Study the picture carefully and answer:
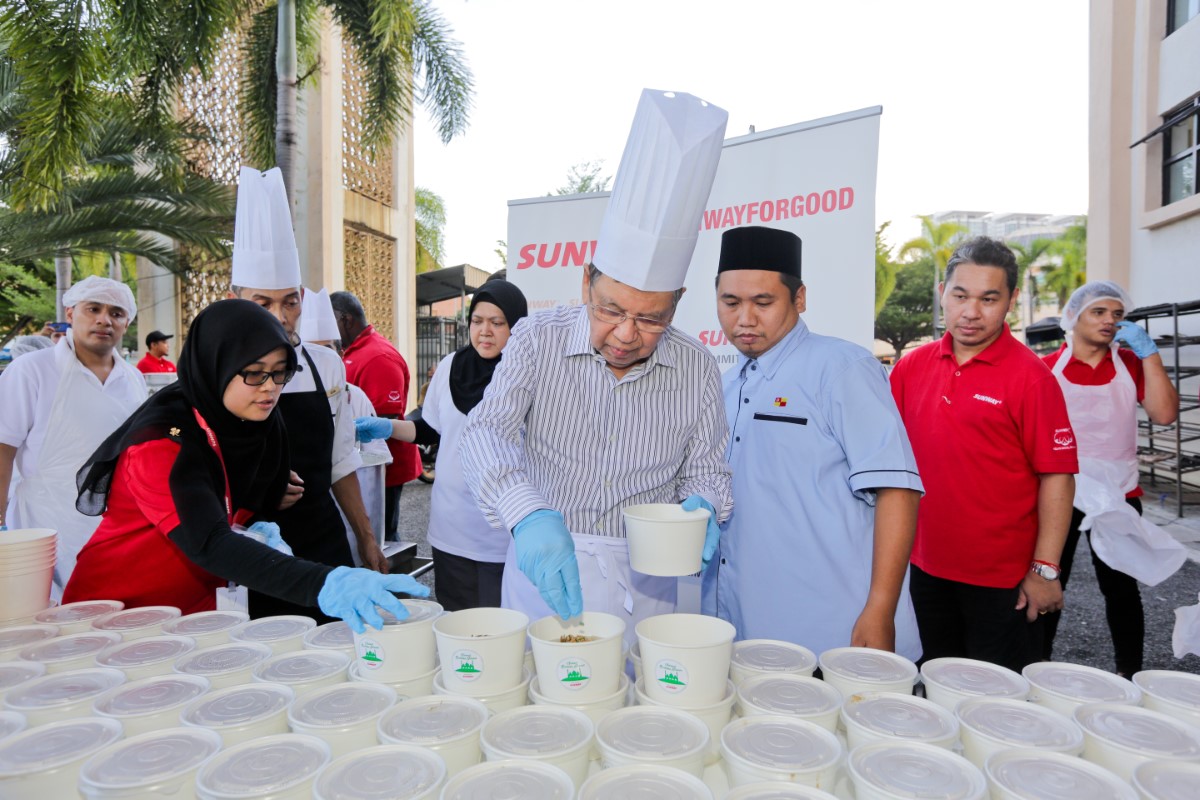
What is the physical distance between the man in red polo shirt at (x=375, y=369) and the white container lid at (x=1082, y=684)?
4.50 metres

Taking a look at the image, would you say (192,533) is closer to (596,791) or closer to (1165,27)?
(596,791)

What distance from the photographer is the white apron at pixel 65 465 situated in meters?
3.55

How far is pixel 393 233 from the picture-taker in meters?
15.9

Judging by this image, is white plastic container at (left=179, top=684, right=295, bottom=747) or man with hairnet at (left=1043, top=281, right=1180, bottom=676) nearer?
white plastic container at (left=179, top=684, right=295, bottom=747)

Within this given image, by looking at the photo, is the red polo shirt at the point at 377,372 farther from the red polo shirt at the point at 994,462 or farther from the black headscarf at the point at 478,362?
the red polo shirt at the point at 994,462

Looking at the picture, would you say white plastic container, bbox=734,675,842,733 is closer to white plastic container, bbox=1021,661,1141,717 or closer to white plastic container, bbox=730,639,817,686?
white plastic container, bbox=730,639,817,686

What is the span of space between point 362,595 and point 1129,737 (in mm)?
1451

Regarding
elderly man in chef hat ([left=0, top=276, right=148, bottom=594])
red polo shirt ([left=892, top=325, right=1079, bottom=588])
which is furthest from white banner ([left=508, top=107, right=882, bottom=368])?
elderly man in chef hat ([left=0, top=276, right=148, bottom=594])

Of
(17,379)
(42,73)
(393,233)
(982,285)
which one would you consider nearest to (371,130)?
(42,73)

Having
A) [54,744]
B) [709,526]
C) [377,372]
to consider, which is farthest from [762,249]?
[377,372]

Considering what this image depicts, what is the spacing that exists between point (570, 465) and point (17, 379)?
3.32 metres

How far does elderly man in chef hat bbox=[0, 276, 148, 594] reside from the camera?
3.58m

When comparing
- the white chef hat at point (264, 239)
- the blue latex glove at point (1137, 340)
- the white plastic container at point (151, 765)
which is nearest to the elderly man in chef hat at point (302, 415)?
the white chef hat at point (264, 239)

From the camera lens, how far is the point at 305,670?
1.49 metres
